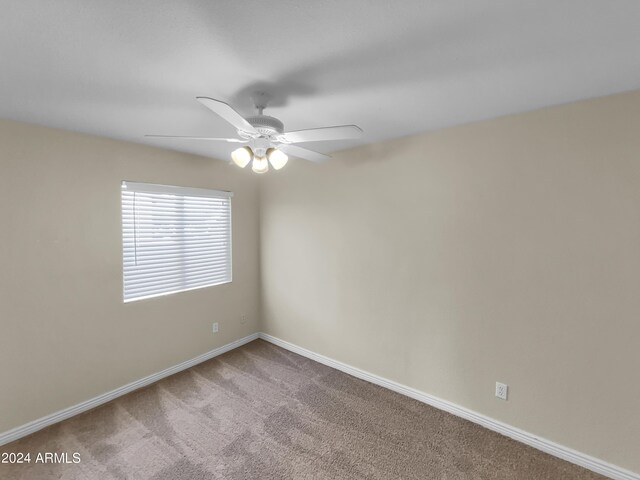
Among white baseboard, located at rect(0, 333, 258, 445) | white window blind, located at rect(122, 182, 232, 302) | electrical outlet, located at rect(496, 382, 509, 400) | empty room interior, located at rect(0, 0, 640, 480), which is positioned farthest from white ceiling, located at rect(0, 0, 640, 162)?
white baseboard, located at rect(0, 333, 258, 445)

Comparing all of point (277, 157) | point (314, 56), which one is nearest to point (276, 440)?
point (277, 157)

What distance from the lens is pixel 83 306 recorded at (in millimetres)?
2316

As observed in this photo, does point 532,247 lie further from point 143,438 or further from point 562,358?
point 143,438

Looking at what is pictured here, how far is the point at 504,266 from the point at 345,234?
1379 mm

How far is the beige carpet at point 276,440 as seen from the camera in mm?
1756

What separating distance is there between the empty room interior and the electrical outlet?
0.4 inches

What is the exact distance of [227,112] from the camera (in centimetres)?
134

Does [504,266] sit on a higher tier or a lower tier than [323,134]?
lower

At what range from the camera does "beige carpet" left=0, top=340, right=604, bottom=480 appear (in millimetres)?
1756

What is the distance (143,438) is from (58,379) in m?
0.87

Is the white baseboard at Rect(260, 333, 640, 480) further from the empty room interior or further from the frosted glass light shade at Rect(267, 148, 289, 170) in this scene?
the frosted glass light shade at Rect(267, 148, 289, 170)

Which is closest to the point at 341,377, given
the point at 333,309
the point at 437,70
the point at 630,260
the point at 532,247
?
the point at 333,309

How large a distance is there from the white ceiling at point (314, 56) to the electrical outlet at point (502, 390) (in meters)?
1.95

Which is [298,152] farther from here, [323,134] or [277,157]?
[323,134]
